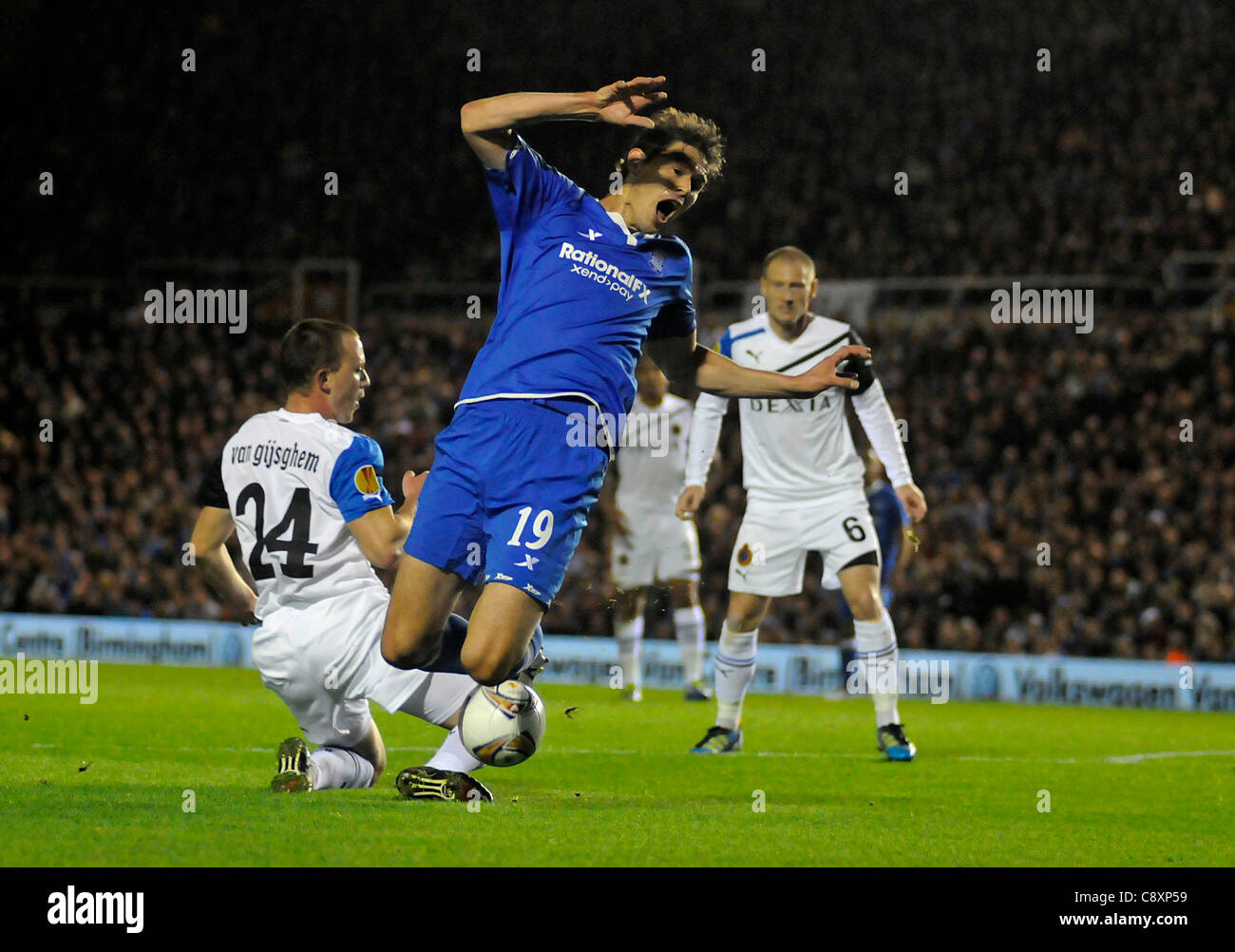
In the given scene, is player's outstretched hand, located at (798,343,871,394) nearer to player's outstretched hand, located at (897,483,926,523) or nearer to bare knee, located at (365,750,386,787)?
player's outstretched hand, located at (897,483,926,523)

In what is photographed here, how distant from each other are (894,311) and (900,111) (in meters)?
4.68

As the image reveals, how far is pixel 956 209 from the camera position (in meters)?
22.6

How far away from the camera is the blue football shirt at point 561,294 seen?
219 inches

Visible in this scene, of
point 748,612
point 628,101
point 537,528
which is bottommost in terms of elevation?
point 748,612

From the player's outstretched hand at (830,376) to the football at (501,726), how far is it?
161cm

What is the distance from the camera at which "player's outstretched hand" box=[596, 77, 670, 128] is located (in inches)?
195

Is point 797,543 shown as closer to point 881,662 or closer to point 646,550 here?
point 881,662

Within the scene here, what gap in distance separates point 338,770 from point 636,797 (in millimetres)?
1217

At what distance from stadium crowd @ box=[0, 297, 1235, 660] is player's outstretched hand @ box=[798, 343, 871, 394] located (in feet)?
36.4

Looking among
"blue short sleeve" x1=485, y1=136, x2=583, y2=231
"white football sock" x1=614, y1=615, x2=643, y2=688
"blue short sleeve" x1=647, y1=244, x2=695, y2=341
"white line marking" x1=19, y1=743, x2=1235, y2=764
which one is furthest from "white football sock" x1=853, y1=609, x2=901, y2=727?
"white football sock" x1=614, y1=615, x2=643, y2=688

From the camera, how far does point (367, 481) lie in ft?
19.4

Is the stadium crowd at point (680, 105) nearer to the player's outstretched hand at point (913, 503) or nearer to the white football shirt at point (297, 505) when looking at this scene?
the player's outstretched hand at point (913, 503)
